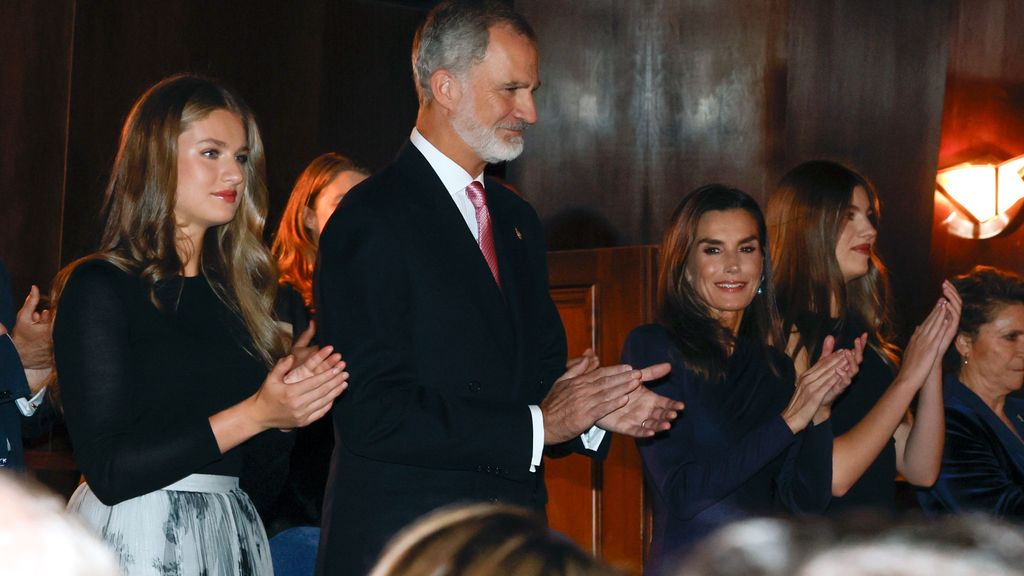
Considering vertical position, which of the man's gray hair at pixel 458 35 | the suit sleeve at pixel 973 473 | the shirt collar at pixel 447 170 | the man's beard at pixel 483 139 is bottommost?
the suit sleeve at pixel 973 473

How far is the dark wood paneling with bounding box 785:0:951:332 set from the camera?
4516 millimetres

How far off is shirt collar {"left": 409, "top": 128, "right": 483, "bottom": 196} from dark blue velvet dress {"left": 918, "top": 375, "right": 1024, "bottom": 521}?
195 cm

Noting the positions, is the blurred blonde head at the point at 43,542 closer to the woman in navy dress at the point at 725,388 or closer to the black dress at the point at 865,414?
the woman in navy dress at the point at 725,388

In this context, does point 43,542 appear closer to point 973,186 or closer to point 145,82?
point 145,82

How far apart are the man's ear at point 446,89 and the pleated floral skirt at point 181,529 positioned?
2.67ft

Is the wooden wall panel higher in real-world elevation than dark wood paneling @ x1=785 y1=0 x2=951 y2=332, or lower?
lower

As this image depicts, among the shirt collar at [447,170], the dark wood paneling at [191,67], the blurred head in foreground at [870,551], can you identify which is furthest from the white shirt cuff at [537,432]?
the dark wood paneling at [191,67]

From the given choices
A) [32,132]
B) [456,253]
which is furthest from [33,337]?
[32,132]

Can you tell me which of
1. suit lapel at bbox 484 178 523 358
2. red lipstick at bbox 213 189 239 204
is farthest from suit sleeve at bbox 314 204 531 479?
red lipstick at bbox 213 189 239 204

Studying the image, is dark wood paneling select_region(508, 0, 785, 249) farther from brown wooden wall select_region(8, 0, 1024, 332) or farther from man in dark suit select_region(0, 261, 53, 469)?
man in dark suit select_region(0, 261, 53, 469)

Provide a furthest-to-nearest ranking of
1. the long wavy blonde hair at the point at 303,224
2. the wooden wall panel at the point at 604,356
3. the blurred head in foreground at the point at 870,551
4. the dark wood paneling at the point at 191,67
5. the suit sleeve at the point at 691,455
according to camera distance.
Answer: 1. the dark wood paneling at the point at 191,67
2. the wooden wall panel at the point at 604,356
3. the long wavy blonde hair at the point at 303,224
4. the suit sleeve at the point at 691,455
5. the blurred head in foreground at the point at 870,551

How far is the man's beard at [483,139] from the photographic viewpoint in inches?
92.7

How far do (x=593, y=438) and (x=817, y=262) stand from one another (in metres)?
1.09

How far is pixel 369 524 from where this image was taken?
6.97 feet
